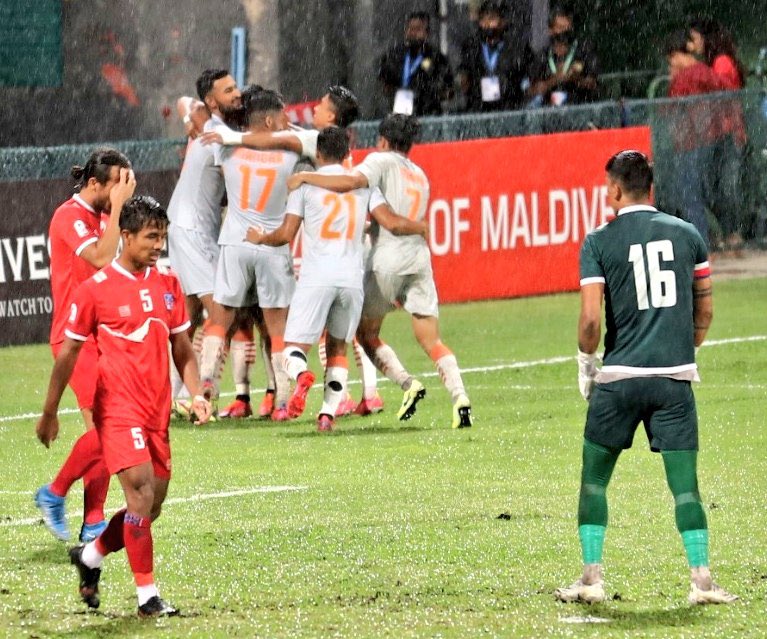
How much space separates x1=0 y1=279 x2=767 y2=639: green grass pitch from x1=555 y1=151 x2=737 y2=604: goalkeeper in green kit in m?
0.29

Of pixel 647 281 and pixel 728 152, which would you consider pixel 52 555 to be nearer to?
pixel 647 281

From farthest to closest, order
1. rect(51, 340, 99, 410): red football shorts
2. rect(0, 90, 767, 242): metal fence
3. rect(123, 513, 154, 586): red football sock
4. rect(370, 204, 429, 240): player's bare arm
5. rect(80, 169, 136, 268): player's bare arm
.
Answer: rect(0, 90, 767, 242): metal fence → rect(370, 204, 429, 240): player's bare arm → rect(80, 169, 136, 268): player's bare arm → rect(51, 340, 99, 410): red football shorts → rect(123, 513, 154, 586): red football sock

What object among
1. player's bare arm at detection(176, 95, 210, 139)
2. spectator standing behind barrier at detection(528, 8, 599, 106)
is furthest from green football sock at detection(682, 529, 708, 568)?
spectator standing behind barrier at detection(528, 8, 599, 106)

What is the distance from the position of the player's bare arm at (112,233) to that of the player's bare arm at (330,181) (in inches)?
145

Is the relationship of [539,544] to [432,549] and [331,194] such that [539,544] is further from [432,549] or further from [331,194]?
[331,194]

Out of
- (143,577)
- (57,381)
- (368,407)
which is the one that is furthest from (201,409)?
(368,407)

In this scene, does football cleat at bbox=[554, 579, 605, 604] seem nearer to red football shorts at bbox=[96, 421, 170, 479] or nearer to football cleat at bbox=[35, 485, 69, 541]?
red football shorts at bbox=[96, 421, 170, 479]

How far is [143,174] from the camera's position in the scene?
63.0 feet

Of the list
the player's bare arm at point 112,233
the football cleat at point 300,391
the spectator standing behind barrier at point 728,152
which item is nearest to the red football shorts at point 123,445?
the player's bare arm at point 112,233

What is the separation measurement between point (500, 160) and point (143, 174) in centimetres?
410

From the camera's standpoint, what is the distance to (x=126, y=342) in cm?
810

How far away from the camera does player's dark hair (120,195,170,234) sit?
8.09 metres

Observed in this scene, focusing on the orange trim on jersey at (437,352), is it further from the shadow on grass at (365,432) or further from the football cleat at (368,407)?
the football cleat at (368,407)

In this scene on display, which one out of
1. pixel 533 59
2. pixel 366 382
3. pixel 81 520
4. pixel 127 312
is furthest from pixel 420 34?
pixel 127 312
